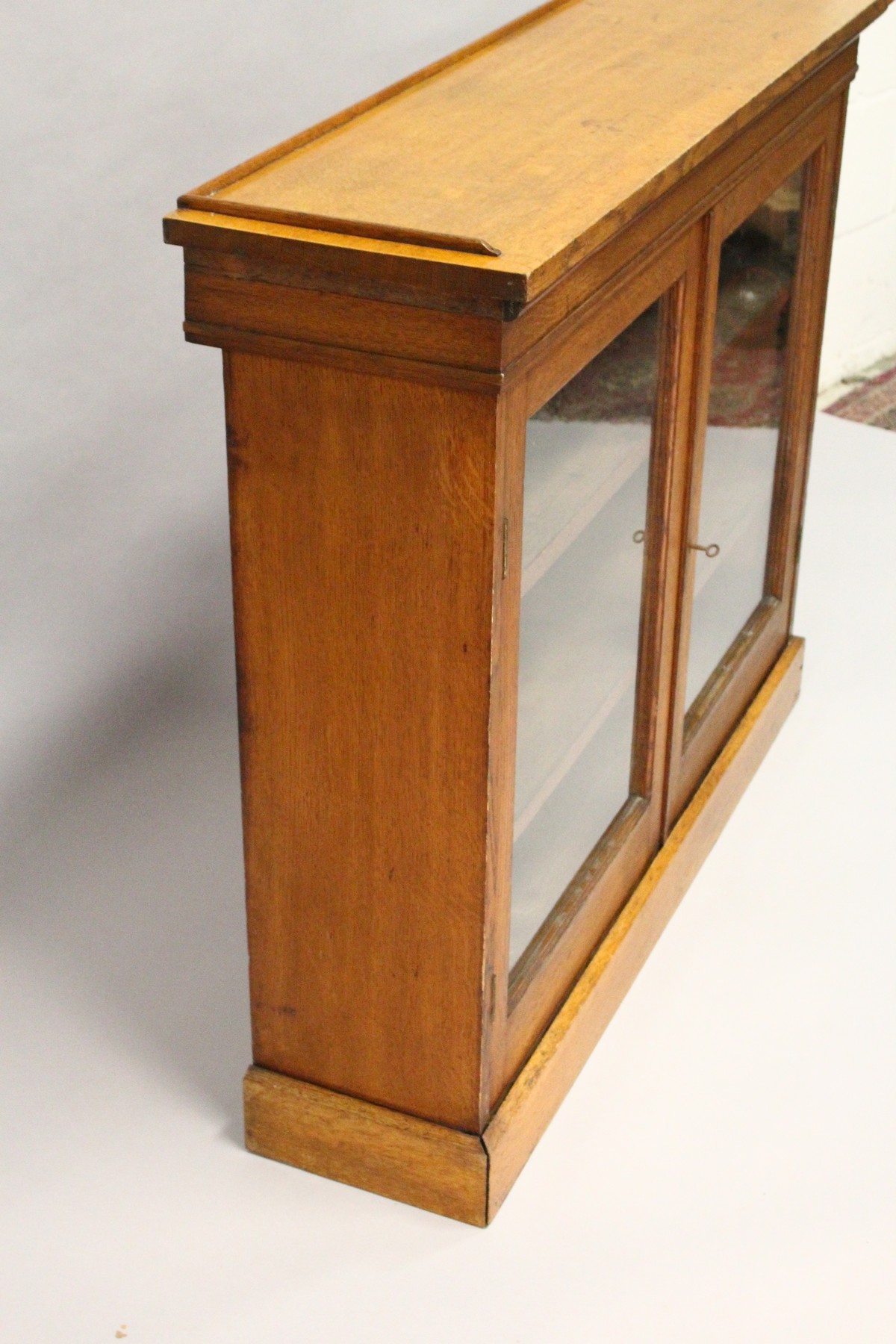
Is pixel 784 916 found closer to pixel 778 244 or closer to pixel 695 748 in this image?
pixel 695 748

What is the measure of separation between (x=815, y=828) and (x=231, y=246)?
4.96ft

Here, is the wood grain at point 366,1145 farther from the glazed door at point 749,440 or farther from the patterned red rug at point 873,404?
the patterned red rug at point 873,404

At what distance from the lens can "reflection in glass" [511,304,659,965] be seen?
1929mm

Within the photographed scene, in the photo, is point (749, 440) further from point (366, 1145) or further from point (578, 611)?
point (366, 1145)

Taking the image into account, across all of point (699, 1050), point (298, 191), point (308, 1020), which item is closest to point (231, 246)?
point (298, 191)

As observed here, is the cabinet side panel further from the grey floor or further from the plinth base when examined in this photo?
the grey floor

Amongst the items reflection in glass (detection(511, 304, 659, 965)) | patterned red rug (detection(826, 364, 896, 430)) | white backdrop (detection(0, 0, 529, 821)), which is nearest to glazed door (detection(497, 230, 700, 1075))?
reflection in glass (detection(511, 304, 659, 965))

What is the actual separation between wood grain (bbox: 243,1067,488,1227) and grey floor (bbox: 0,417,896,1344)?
0.08 feet

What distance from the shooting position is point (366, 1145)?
6.86 feet

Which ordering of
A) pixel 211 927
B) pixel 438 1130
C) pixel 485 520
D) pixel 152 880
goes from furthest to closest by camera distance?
pixel 152 880, pixel 211 927, pixel 438 1130, pixel 485 520

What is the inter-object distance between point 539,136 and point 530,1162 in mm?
1185

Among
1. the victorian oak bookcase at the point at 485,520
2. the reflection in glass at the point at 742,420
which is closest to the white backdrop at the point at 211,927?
the victorian oak bookcase at the point at 485,520

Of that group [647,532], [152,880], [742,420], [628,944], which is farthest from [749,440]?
[152,880]

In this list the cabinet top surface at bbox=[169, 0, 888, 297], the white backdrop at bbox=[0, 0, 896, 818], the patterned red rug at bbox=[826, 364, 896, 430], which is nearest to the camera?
the cabinet top surface at bbox=[169, 0, 888, 297]
